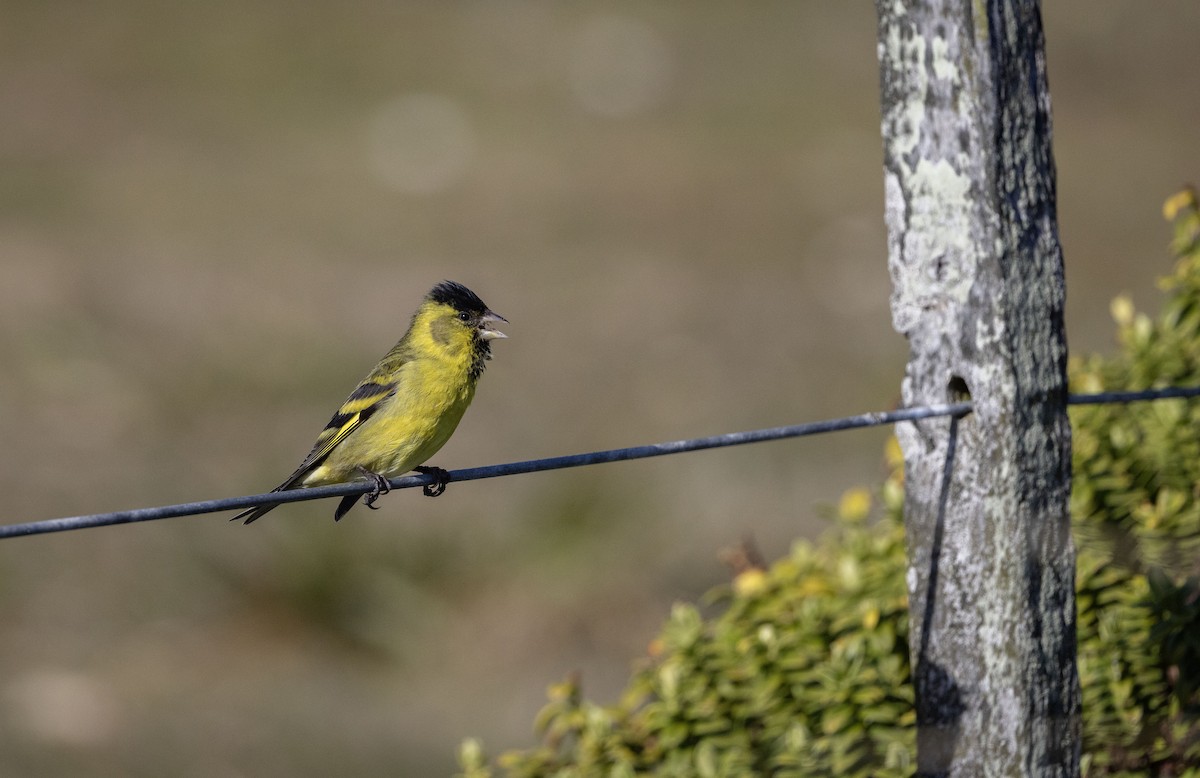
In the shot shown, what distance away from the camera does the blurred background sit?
7680mm

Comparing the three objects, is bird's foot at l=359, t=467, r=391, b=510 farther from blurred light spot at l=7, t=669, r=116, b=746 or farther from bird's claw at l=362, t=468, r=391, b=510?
blurred light spot at l=7, t=669, r=116, b=746

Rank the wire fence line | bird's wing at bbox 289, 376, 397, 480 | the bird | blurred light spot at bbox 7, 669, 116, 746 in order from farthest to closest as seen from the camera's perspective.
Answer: blurred light spot at bbox 7, 669, 116, 746 < bird's wing at bbox 289, 376, 397, 480 < the bird < the wire fence line

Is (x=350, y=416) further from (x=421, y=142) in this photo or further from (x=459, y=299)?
(x=421, y=142)

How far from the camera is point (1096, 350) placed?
33.8 feet

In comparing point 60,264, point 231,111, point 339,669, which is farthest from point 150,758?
point 231,111

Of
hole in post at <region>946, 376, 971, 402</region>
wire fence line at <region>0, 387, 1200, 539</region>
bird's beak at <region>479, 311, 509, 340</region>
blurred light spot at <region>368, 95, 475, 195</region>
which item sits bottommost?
wire fence line at <region>0, 387, 1200, 539</region>

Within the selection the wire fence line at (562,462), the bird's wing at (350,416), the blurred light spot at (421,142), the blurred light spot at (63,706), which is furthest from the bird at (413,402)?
the blurred light spot at (421,142)

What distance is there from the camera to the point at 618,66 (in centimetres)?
1644

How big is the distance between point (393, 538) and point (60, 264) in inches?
202

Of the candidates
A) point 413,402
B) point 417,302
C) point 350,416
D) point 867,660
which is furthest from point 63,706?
point 417,302

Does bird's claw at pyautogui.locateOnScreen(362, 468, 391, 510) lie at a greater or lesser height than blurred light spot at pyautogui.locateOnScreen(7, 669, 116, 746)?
greater

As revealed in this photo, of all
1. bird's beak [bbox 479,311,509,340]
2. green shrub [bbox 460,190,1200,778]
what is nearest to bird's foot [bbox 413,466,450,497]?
bird's beak [bbox 479,311,509,340]

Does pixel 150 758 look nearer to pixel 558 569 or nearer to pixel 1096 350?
pixel 558 569

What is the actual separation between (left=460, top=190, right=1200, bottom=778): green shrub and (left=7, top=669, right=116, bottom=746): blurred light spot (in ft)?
11.3
